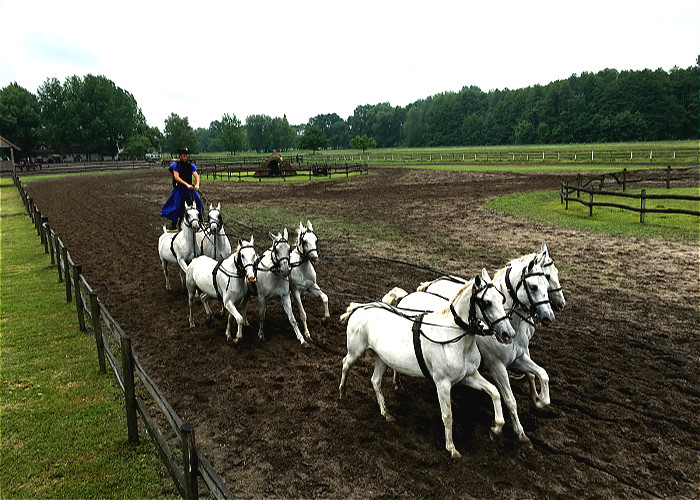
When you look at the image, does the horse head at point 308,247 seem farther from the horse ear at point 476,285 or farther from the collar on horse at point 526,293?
the horse ear at point 476,285

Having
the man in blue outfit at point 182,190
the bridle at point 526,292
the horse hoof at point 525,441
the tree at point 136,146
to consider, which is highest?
the tree at point 136,146

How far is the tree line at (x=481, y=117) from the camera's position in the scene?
91.8 metres

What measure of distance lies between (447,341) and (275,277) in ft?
14.4

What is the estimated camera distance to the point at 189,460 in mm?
4191

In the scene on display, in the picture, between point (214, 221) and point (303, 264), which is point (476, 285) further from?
point (214, 221)

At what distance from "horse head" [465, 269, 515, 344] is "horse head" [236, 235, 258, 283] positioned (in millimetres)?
4237

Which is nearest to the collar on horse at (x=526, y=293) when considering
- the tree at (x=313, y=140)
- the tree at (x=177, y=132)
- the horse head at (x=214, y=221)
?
the horse head at (x=214, y=221)

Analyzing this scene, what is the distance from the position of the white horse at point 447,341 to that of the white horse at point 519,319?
0.36m

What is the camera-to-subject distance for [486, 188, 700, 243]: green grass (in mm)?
16694

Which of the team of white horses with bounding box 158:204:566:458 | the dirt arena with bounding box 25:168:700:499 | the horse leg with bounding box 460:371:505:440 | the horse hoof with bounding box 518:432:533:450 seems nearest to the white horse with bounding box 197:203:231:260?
the dirt arena with bounding box 25:168:700:499

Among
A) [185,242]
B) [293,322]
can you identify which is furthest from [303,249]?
[185,242]

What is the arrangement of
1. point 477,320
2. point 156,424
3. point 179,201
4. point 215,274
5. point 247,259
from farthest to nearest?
point 179,201
point 215,274
point 247,259
point 156,424
point 477,320

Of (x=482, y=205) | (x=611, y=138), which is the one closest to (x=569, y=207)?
(x=482, y=205)

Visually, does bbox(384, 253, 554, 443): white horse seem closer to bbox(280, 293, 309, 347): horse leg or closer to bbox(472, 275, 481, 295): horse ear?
bbox(472, 275, 481, 295): horse ear
